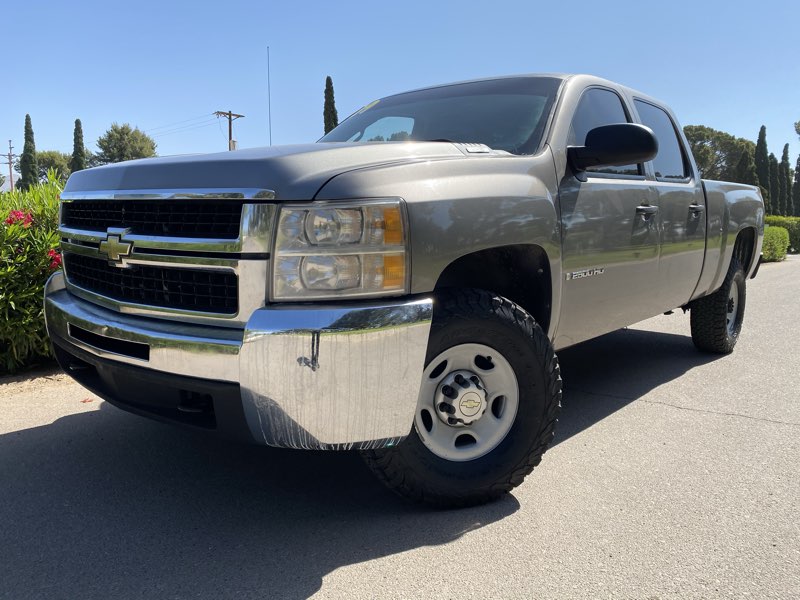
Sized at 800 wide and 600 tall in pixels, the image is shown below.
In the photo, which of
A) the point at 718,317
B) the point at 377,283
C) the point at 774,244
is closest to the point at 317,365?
the point at 377,283

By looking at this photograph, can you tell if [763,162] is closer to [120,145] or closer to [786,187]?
[786,187]

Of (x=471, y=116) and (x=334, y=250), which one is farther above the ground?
(x=471, y=116)

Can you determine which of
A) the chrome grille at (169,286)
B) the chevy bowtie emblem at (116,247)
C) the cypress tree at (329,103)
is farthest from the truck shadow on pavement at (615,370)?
the cypress tree at (329,103)

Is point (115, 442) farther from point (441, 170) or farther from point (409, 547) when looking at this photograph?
point (441, 170)

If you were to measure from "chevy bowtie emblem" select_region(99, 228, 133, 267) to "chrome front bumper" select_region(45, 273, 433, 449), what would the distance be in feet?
1.22

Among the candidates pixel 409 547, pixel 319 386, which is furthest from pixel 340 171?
pixel 409 547

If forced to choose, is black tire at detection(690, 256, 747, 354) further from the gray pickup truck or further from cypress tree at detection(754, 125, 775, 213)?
cypress tree at detection(754, 125, 775, 213)

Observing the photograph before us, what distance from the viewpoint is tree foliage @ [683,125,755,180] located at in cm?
6109

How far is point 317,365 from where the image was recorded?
204cm

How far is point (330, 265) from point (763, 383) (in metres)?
3.88

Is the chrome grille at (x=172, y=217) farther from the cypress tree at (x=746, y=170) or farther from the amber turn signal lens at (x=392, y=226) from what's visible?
the cypress tree at (x=746, y=170)

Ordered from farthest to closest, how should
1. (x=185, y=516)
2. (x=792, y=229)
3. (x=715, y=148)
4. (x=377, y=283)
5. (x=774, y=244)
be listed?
(x=715, y=148) < (x=792, y=229) < (x=774, y=244) < (x=185, y=516) < (x=377, y=283)

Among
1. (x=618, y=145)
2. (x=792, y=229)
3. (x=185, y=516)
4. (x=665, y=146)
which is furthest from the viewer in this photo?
(x=792, y=229)

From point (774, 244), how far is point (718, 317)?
1707 cm
